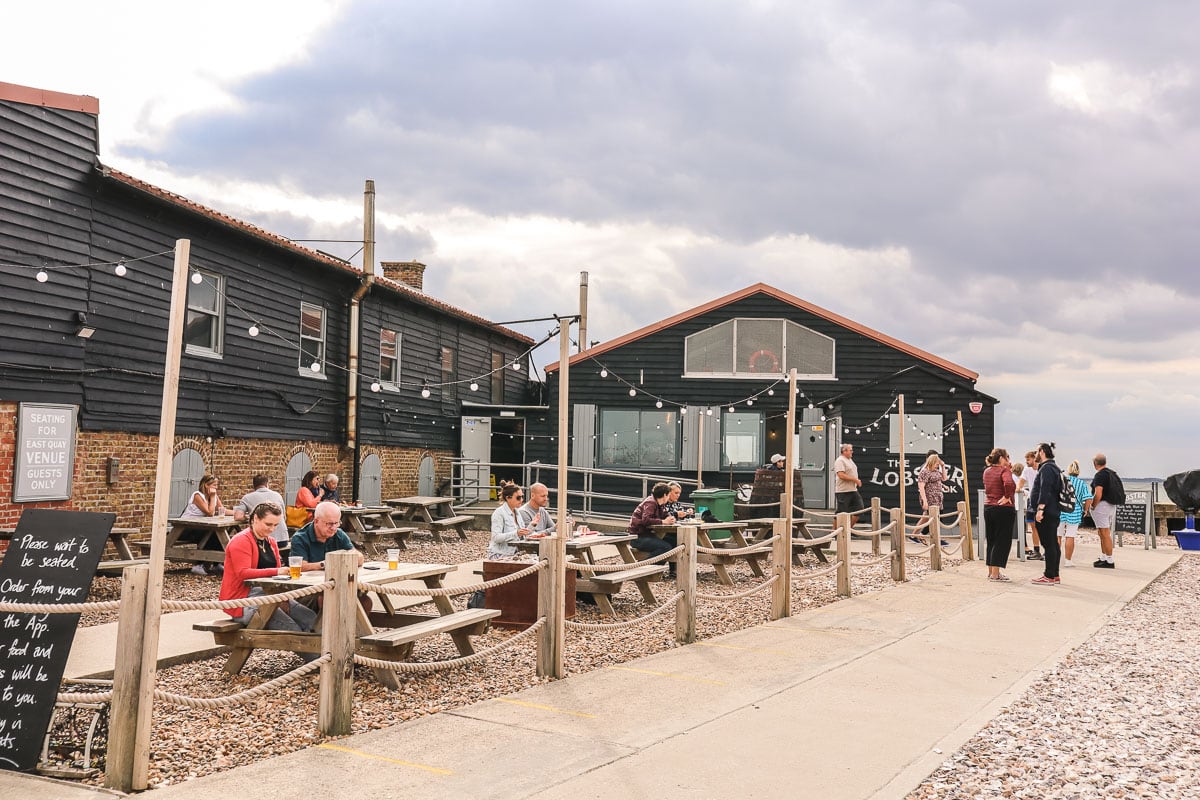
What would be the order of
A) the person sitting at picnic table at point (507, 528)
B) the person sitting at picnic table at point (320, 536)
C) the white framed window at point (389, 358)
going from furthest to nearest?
the white framed window at point (389, 358)
the person sitting at picnic table at point (507, 528)
the person sitting at picnic table at point (320, 536)

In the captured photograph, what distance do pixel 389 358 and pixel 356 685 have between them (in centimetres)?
1586

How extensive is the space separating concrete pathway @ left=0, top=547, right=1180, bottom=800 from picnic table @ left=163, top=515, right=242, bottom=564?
653 centimetres

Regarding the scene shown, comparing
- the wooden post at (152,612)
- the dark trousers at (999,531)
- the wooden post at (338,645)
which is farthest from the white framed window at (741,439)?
the wooden post at (152,612)

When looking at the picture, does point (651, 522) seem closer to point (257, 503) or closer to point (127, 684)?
point (257, 503)

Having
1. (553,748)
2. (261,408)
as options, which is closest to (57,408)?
(261,408)

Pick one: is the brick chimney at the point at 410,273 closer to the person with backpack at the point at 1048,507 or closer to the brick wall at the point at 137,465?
the brick wall at the point at 137,465

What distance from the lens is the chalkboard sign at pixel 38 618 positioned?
5.30 m

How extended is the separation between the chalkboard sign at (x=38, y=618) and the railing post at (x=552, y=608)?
10.0 feet

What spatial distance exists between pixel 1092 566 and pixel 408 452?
549 inches

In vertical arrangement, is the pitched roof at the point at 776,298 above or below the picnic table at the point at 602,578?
above

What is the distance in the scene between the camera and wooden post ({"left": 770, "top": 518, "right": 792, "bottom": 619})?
10.4m

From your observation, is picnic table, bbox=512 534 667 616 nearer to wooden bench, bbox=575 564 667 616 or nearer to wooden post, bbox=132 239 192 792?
wooden bench, bbox=575 564 667 616

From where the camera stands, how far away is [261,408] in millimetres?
17453

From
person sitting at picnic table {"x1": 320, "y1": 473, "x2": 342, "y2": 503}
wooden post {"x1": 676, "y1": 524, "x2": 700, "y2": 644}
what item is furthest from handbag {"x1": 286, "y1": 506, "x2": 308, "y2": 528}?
wooden post {"x1": 676, "y1": 524, "x2": 700, "y2": 644}
